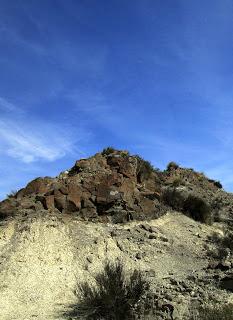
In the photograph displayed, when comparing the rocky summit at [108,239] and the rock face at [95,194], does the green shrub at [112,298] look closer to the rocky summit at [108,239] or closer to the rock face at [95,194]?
the rocky summit at [108,239]

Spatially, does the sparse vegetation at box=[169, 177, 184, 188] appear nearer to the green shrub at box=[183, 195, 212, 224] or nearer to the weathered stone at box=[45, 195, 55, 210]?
the green shrub at box=[183, 195, 212, 224]

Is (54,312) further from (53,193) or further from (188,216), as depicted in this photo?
(188,216)

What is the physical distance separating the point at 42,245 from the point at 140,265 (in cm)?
393

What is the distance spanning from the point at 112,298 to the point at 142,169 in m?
15.0

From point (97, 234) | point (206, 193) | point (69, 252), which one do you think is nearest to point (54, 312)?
point (69, 252)

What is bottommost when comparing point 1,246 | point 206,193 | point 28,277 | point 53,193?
point 28,277

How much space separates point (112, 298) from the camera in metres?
13.9

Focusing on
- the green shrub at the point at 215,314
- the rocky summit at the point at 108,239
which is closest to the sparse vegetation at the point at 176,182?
the rocky summit at the point at 108,239

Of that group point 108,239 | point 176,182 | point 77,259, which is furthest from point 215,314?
point 176,182

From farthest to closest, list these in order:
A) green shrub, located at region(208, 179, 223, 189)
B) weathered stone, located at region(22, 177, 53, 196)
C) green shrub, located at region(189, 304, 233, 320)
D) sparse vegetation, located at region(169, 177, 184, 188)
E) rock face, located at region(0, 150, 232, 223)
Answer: green shrub, located at region(208, 179, 223, 189) < sparse vegetation, located at region(169, 177, 184, 188) < weathered stone, located at region(22, 177, 53, 196) < rock face, located at region(0, 150, 232, 223) < green shrub, located at region(189, 304, 233, 320)

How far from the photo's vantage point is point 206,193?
3497cm

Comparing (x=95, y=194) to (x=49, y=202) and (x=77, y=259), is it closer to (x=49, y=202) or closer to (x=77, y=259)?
(x=49, y=202)

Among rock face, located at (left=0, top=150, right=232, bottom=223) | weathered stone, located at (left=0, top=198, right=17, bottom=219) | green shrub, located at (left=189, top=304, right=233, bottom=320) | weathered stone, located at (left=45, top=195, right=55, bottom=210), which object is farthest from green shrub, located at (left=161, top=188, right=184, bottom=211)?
green shrub, located at (left=189, top=304, right=233, bottom=320)

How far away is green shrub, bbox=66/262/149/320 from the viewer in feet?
45.0
